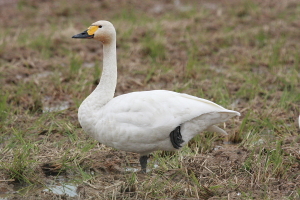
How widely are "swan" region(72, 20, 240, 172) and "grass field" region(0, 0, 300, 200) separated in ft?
0.94

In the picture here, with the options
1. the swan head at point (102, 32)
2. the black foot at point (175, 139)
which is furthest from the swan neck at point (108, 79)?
the black foot at point (175, 139)

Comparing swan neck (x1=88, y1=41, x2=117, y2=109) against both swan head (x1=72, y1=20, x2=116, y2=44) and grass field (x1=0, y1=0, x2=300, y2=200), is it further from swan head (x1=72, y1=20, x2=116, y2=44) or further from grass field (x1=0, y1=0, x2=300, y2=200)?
grass field (x1=0, y1=0, x2=300, y2=200)

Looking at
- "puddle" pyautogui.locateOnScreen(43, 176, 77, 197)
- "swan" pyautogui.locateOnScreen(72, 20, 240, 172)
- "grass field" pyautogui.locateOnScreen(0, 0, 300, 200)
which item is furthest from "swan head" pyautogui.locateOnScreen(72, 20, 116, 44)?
"puddle" pyautogui.locateOnScreen(43, 176, 77, 197)

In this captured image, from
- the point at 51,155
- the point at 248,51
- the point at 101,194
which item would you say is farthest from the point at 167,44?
the point at 101,194

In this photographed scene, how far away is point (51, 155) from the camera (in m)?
5.15

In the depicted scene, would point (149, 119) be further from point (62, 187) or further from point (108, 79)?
point (62, 187)

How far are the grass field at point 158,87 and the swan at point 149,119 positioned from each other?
0.94 ft

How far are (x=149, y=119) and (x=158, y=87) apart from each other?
306cm

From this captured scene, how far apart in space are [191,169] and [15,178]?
152cm

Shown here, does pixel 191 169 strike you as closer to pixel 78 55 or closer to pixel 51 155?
pixel 51 155

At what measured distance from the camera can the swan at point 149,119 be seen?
4605mm

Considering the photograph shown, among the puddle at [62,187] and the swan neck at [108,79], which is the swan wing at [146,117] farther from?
the puddle at [62,187]

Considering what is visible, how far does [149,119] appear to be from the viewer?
4617mm

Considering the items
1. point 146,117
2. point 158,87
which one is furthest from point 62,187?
point 158,87
